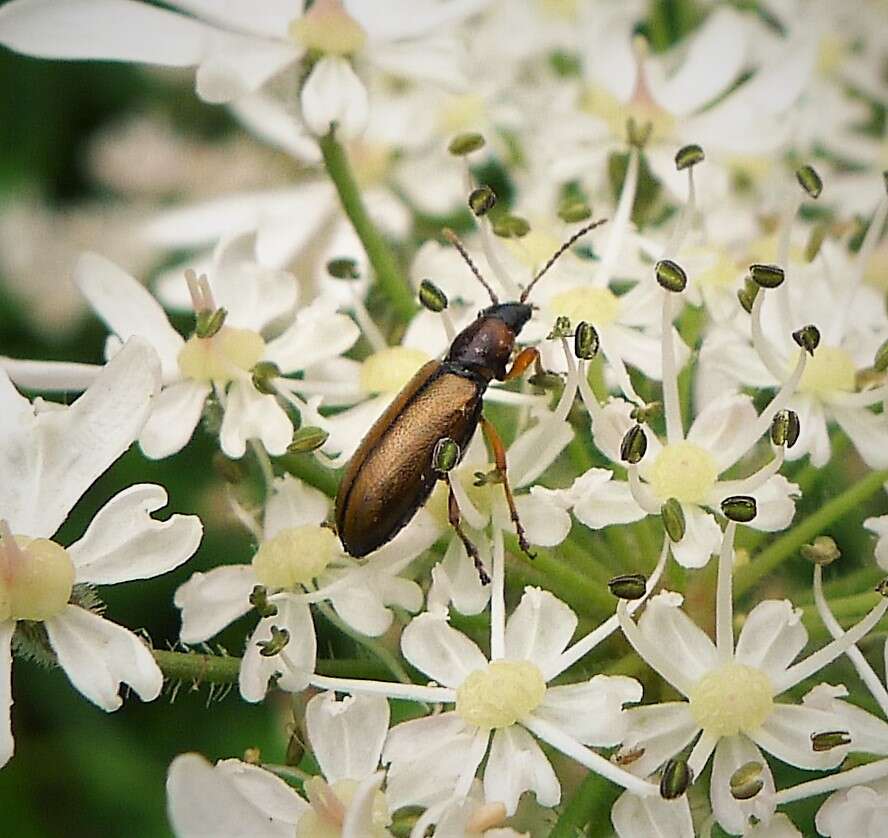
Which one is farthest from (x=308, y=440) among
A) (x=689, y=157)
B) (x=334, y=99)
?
(x=689, y=157)

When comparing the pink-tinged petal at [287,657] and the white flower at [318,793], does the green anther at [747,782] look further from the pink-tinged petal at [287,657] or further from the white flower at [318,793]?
the pink-tinged petal at [287,657]

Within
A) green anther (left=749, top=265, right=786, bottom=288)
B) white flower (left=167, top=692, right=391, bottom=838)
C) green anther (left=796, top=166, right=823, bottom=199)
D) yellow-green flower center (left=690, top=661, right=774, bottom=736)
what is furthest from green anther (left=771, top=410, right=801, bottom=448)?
white flower (left=167, top=692, right=391, bottom=838)

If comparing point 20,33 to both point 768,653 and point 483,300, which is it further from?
point 768,653

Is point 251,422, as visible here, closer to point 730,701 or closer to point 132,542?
point 132,542

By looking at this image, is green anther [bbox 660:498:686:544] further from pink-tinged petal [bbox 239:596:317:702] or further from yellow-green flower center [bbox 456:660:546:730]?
pink-tinged petal [bbox 239:596:317:702]

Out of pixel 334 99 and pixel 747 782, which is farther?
pixel 334 99

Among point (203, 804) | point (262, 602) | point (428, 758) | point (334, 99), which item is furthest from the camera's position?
point (334, 99)

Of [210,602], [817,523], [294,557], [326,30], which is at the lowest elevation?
[210,602]

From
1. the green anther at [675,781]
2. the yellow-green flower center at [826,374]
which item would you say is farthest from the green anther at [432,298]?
the green anther at [675,781]
